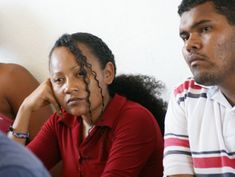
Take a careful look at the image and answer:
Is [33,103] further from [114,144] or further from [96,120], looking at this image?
[114,144]

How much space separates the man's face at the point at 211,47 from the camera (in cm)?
105

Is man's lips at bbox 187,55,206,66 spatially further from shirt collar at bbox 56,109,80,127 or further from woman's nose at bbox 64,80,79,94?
shirt collar at bbox 56,109,80,127

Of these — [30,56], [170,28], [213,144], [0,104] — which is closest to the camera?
[213,144]

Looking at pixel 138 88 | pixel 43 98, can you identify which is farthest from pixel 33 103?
pixel 138 88

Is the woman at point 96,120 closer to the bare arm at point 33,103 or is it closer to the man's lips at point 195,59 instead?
the bare arm at point 33,103

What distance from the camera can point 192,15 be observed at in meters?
1.11

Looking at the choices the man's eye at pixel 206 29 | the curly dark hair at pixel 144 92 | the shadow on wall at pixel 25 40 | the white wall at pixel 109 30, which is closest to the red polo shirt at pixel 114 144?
the curly dark hair at pixel 144 92

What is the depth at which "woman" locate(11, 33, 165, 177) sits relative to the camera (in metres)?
1.29

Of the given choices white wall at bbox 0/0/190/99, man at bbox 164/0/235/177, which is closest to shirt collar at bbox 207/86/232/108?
man at bbox 164/0/235/177

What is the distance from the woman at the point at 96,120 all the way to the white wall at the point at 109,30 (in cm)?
22

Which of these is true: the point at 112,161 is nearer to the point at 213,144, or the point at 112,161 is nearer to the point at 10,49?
the point at 213,144

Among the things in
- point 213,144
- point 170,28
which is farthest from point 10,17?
point 213,144

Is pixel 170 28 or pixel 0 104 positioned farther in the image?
pixel 0 104

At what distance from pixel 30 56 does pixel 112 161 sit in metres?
1.02
